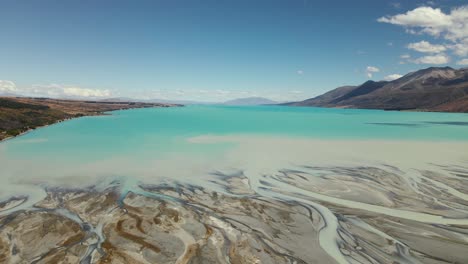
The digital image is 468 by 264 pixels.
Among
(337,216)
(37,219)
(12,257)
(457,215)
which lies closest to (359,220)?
(337,216)

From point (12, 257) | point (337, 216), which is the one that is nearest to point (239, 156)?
point (337, 216)

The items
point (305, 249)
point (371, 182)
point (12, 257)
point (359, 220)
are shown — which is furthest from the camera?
point (371, 182)

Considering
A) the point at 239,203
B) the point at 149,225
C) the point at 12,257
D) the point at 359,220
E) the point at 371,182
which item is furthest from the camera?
the point at 371,182

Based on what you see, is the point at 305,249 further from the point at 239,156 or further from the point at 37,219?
the point at 239,156

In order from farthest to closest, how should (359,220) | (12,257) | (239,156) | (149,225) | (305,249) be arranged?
(239,156) → (359,220) → (149,225) → (305,249) → (12,257)

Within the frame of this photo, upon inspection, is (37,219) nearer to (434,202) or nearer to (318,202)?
(318,202)

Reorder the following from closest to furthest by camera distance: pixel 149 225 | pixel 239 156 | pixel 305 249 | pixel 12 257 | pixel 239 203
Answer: pixel 12 257
pixel 305 249
pixel 149 225
pixel 239 203
pixel 239 156

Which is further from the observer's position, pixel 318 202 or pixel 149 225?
pixel 318 202

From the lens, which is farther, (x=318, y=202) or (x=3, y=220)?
(x=318, y=202)
